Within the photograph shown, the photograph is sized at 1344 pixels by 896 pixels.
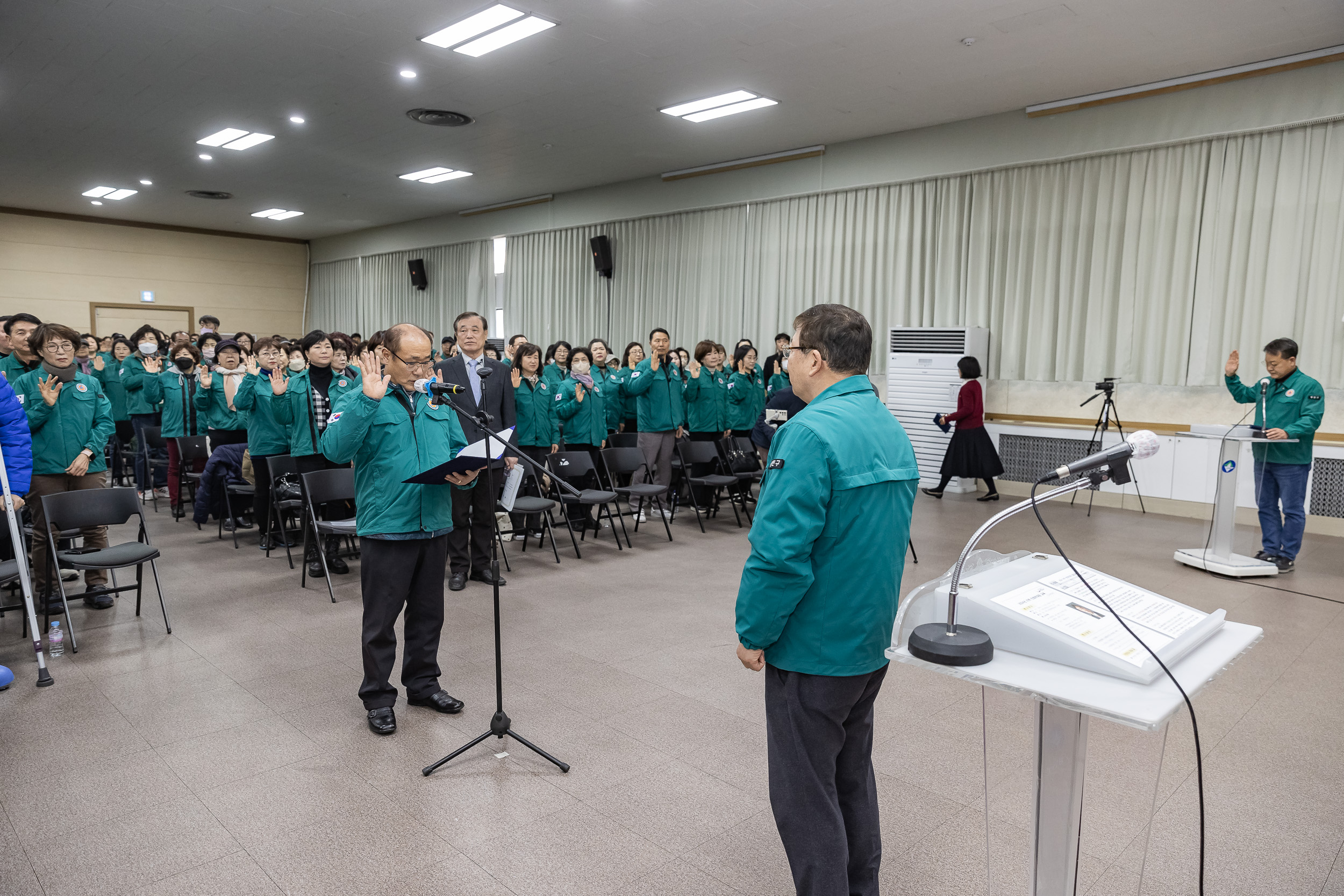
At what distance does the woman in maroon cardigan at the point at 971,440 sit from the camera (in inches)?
338

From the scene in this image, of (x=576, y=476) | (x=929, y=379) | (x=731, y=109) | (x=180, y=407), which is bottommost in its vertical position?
(x=576, y=476)

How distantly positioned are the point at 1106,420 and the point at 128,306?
16.2 metres

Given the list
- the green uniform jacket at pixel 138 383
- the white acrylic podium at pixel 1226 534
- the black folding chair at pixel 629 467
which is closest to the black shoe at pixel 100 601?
the black folding chair at pixel 629 467

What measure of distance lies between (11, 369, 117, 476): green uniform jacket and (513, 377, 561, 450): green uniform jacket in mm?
2702

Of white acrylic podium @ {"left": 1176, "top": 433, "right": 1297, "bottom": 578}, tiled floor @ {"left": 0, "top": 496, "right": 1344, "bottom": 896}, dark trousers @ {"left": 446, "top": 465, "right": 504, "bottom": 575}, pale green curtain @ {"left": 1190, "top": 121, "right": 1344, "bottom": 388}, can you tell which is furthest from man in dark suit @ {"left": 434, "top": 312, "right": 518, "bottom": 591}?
pale green curtain @ {"left": 1190, "top": 121, "right": 1344, "bottom": 388}

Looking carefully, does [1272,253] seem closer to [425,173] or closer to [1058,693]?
[1058,693]

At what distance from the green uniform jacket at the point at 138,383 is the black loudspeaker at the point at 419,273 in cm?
698

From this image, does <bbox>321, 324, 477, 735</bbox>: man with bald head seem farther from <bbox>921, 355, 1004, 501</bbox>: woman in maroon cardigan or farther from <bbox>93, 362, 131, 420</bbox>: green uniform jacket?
<bbox>93, 362, 131, 420</bbox>: green uniform jacket

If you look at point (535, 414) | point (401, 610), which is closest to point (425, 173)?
point (535, 414)

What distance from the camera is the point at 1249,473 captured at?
7.63 metres

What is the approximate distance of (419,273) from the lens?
15.2 meters

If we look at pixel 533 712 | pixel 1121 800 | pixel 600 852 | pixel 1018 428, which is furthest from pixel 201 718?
pixel 1018 428

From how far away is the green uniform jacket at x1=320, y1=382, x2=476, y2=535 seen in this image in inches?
120

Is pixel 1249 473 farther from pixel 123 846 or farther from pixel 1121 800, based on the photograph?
pixel 123 846
